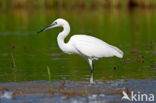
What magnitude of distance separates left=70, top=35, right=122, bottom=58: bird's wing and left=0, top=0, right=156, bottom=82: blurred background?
19.9 inches

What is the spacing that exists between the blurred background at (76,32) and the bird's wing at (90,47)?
0.50 meters

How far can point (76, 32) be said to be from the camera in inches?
956

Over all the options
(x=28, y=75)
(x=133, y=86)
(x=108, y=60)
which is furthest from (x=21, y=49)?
(x=133, y=86)

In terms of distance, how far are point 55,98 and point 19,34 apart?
1382cm

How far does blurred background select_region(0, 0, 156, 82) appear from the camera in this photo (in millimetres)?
14047

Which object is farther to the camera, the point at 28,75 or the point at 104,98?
the point at 28,75

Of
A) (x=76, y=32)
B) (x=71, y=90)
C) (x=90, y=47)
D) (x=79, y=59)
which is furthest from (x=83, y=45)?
(x=76, y=32)

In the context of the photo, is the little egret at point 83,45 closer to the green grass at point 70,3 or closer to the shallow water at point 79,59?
the shallow water at point 79,59

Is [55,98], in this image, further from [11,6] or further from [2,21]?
[11,6]

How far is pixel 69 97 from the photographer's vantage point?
10664 millimetres

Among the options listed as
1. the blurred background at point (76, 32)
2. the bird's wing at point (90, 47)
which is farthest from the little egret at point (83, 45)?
the blurred background at point (76, 32)

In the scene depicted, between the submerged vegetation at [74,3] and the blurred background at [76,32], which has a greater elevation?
the submerged vegetation at [74,3]

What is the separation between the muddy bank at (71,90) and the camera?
10531 millimetres

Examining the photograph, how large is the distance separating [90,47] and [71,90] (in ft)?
7.09
